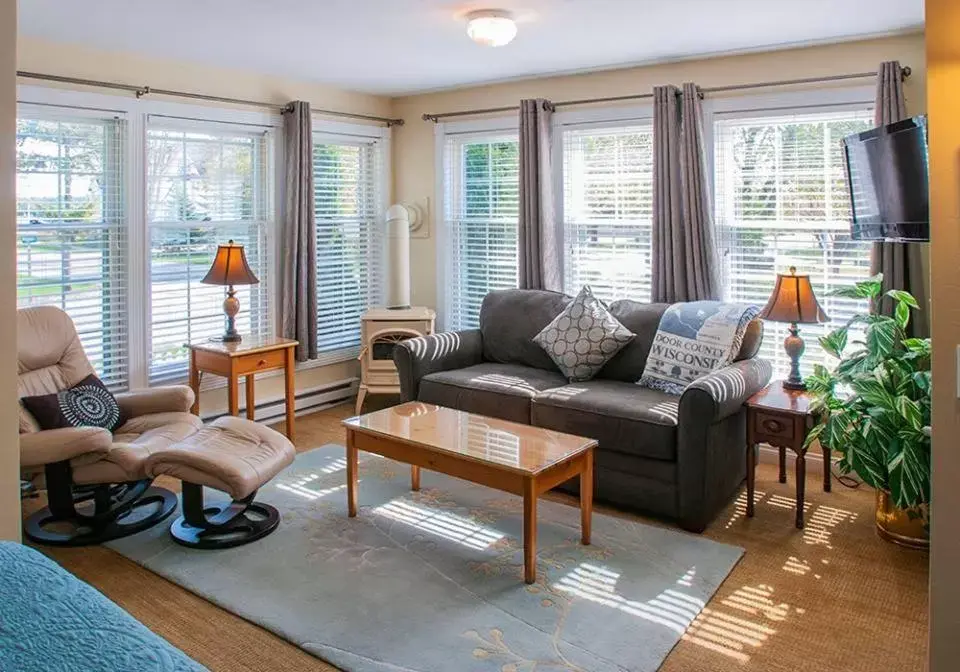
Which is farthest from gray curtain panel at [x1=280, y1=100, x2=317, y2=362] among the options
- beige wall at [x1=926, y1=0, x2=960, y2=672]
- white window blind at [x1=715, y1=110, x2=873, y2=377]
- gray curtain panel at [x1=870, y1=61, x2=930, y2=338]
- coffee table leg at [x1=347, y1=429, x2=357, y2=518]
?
beige wall at [x1=926, y1=0, x2=960, y2=672]

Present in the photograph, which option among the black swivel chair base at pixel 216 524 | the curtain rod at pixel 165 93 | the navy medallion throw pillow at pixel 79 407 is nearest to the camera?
the black swivel chair base at pixel 216 524

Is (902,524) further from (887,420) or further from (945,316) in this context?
(945,316)

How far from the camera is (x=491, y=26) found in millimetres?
3820

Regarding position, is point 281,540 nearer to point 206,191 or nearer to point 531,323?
point 531,323

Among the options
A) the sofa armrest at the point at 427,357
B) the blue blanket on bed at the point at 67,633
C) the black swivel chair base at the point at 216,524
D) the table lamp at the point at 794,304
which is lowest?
the black swivel chair base at the point at 216,524

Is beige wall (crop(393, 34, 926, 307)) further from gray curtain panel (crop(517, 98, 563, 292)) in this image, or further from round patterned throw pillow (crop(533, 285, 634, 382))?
round patterned throw pillow (crop(533, 285, 634, 382))

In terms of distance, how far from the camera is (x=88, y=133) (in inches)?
180

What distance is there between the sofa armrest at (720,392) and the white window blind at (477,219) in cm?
217

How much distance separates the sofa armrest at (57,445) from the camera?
332cm

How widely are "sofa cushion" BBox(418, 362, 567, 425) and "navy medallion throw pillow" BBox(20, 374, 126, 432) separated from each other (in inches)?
67.7

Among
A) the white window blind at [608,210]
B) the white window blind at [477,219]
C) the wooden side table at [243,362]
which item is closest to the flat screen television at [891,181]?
the white window blind at [608,210]

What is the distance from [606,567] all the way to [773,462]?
6.13 ft

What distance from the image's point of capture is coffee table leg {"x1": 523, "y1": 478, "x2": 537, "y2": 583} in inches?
124

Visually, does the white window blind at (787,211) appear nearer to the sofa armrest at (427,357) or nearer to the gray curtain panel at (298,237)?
the sofa armrest at (427,357)
